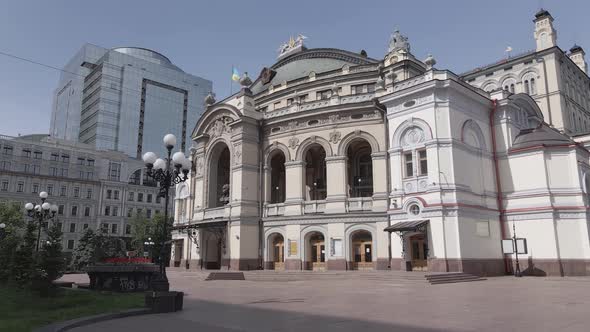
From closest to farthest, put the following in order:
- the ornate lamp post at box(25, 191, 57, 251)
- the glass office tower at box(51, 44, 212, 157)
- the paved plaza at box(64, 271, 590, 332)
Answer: the paved plaza at box(64, 271, 590, 332) < the ornate lamp post at box(25, 191, 57, 251) < the glass office tower at box(51, 44, 212, 157)

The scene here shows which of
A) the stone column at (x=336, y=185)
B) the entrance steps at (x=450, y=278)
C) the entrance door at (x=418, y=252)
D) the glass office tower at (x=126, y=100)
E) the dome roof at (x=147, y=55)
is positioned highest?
the dome roof at (x=147, y=55)

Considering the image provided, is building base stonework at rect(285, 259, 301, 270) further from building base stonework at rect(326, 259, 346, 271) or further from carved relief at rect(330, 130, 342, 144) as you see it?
carved relief at rect(330, 130, 342, 144)

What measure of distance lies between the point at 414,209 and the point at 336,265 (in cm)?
760

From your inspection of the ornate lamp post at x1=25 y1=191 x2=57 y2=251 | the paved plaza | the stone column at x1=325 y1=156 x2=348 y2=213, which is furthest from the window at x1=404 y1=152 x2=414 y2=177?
the ornate lamp post at x1=25 y1=191 x2=57 y2=251

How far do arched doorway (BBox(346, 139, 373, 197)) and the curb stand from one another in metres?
25.6

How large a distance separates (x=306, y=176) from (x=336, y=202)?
6114mm

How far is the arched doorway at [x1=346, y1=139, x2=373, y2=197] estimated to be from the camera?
36969 millimetres

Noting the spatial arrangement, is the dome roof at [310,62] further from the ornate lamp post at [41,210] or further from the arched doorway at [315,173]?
the ornate lamp post at [41,210]

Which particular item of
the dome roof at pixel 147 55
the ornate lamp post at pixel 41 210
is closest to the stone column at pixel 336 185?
the ornate lamp post at pixel 41 210

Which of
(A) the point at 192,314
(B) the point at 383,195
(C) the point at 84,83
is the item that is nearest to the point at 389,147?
(B) the point at 383,195

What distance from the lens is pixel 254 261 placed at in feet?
119

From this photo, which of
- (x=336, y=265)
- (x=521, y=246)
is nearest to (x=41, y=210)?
(x=336, y=265)

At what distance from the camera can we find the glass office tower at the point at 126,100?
102938 millimetres

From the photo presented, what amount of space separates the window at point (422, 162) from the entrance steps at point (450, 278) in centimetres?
678
